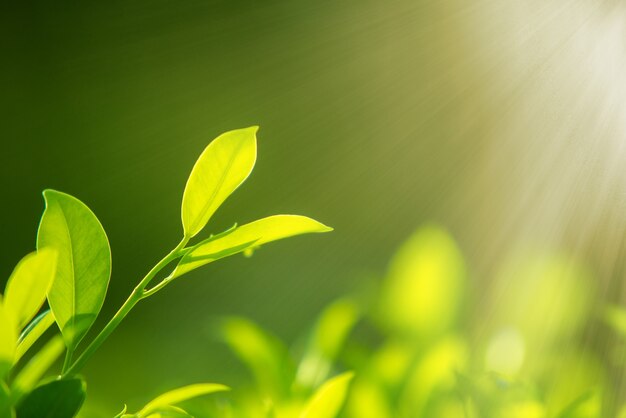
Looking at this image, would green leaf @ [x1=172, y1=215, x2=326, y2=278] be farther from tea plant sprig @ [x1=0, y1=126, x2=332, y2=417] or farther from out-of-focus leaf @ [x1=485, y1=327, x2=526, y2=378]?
out-of-focus leaf @ [x1=485, y1=327, x2=526, y2=378]

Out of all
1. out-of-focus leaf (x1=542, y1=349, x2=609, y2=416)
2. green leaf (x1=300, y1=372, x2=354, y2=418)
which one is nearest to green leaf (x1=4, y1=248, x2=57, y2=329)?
green leaf (x1=300, y1=372, x2=354, y2=418)

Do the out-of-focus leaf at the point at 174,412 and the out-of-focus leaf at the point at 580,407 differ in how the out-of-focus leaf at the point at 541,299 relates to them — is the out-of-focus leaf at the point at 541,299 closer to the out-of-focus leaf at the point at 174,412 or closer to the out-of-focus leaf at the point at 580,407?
the out-of-focus leaf at the point at 580,407

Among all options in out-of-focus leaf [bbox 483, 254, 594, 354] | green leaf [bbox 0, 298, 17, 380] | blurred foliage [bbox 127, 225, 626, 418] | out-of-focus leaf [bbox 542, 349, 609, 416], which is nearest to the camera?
green leaf [bbox 0, 298, 17, 380]

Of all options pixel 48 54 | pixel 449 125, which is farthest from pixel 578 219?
pixel 48 54

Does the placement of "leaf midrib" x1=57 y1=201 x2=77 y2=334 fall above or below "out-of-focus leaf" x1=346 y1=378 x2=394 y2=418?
above

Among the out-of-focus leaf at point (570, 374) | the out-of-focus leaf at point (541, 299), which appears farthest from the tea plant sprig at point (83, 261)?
the out-of-focus leaf at point (541, 299)

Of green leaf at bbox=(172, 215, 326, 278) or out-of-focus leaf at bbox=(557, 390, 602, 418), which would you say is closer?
green leaf at bbox=(172, 215, 326, 278)

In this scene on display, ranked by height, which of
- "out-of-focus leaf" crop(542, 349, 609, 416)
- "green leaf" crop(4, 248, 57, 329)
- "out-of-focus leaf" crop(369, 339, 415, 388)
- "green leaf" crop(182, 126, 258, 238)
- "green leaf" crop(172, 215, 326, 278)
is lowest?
"out-of-focus leaf" crop(542, 349, 609, 416)

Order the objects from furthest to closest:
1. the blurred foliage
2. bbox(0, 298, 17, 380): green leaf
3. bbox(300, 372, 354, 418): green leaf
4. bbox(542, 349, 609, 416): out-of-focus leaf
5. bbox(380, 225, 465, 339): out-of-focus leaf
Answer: bbox(542, 349, 609, 416): out-of-focus leaf, bbox(380, 225, 465, 339): out-of-focus leaf, the blurred foliage, bbox(300, 372, 354, 418): green leaf, bbox(0, 298, 17, 380): green leaf

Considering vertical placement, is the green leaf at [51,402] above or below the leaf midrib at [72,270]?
below
